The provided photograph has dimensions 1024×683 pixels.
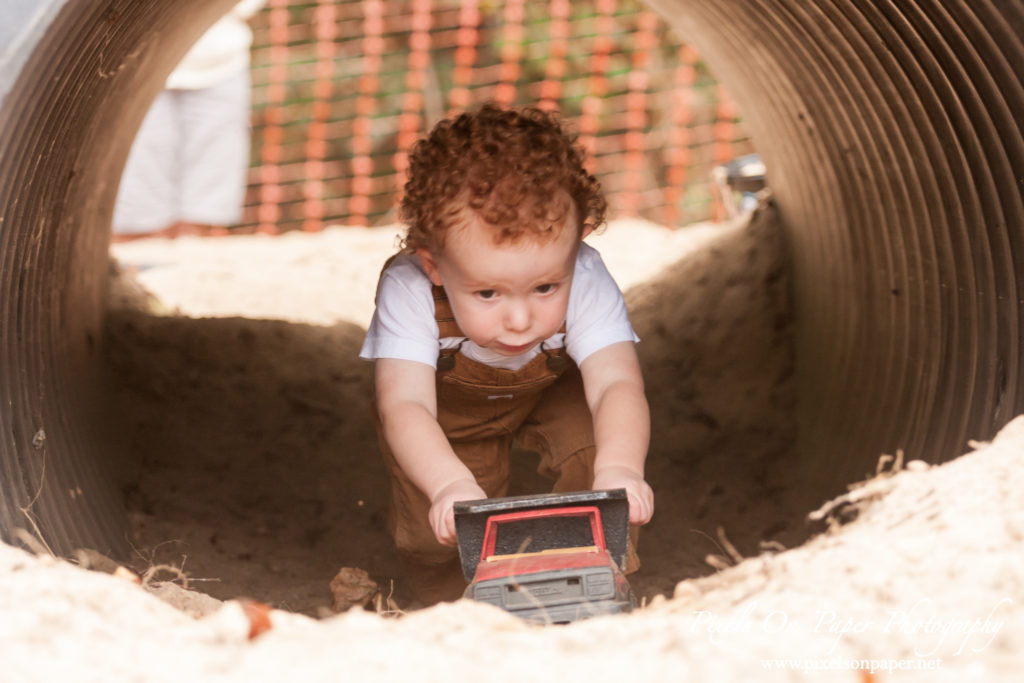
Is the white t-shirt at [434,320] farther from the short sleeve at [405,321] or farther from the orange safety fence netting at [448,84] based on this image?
the orange safety fence netting at [448,84]

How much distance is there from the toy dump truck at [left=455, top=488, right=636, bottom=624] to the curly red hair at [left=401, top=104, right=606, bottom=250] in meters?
0.67

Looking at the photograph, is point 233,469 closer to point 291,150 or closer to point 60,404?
point 60,404

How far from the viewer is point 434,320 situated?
289 cm

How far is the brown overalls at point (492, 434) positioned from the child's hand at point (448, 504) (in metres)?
0.67

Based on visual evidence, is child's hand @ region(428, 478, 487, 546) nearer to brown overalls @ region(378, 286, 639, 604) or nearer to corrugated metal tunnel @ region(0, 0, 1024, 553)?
brown overalls @ region(378, 286, 639, 604)

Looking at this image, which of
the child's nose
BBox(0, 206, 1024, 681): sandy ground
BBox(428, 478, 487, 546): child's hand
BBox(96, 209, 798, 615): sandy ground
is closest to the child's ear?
the child's nose

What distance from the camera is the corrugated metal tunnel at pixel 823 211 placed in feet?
8.44

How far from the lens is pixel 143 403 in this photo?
443 centimetres

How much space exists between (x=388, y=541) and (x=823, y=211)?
2178 mm

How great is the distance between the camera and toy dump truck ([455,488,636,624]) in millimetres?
1930

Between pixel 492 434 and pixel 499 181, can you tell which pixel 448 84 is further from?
pixel 499 181

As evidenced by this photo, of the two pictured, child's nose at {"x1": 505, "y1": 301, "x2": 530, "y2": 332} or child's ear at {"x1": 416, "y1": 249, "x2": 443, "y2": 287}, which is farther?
child's ear at {"x1": 416, "y1": 249, "x2": 443, "y2": 287}

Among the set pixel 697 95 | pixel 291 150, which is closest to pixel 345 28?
pixel 291 150

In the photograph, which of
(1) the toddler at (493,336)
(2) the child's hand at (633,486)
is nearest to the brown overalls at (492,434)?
(1) the toddler at (493,336)
